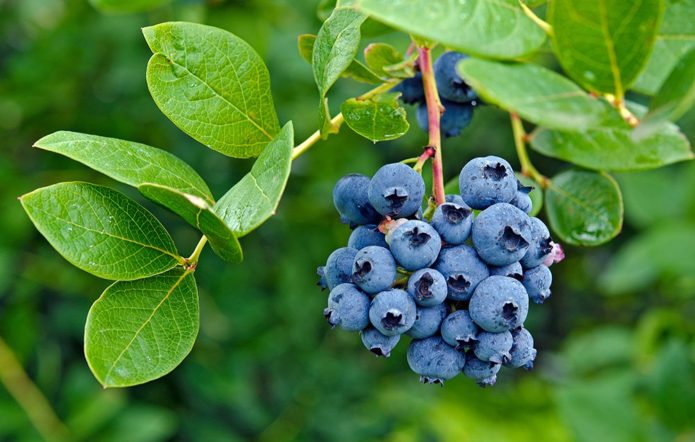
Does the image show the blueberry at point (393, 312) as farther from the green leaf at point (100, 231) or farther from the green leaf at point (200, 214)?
the green leaf at point (100, 231)

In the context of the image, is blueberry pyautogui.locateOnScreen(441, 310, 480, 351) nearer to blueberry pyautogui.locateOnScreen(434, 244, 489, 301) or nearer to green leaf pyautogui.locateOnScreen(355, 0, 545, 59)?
blueberry pyautogui.locateOnScreen(434, 244, 489, 301)

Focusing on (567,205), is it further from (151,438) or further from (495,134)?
(495,134)

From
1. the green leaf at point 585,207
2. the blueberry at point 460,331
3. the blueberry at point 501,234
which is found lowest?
the green leaf at point 585,207

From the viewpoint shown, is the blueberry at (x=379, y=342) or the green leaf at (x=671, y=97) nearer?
the green leaf at (x=671, y=97)

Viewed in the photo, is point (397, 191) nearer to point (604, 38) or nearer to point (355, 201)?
point (355, 201)

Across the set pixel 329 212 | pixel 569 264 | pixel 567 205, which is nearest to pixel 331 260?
pixel 567 205

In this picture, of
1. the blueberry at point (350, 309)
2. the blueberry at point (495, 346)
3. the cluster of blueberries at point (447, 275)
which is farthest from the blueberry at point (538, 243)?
the blueberry at point (350, 309)


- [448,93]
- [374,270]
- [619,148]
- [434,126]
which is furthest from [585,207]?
[374,270]
